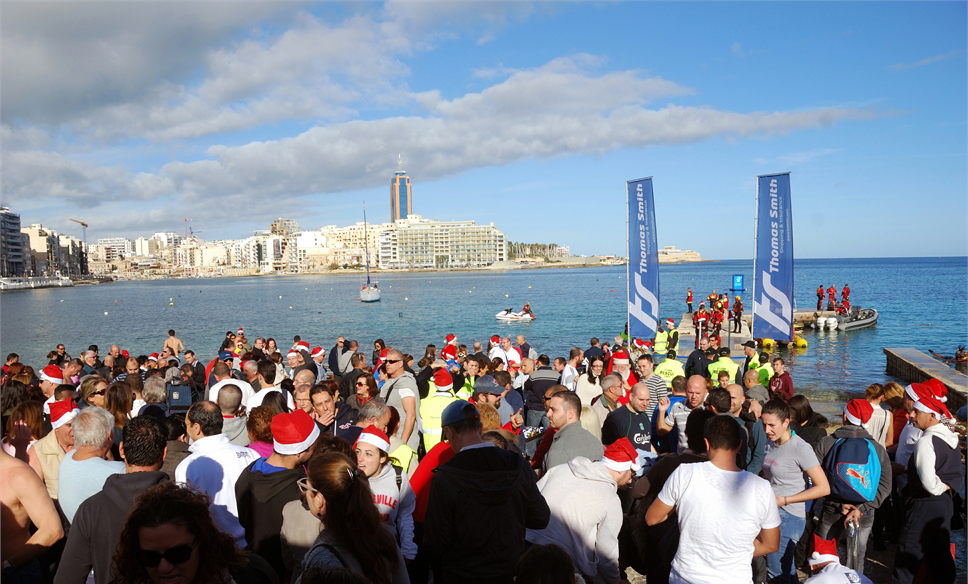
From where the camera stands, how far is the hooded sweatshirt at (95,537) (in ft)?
8.46

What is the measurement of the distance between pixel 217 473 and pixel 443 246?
188 m

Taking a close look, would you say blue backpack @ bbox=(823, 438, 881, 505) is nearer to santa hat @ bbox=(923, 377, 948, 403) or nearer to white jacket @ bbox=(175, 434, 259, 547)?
santa hat @ bbox=(923, 377, 948, 403)

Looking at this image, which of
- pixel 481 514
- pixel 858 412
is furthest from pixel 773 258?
pixel 481 514

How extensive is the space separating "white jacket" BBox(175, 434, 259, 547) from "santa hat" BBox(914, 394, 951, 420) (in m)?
4.50

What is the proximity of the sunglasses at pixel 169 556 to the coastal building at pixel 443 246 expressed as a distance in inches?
7304

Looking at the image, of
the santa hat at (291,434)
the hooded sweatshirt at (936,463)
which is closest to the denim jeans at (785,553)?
the hooded sweatshirt at (936,463)

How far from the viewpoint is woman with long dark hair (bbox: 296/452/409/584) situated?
7.31 ft

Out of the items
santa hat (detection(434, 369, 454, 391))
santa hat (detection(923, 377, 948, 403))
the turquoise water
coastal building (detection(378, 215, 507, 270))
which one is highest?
coastal building (detection(378, 215, 507, 270))

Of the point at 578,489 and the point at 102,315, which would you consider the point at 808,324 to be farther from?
the point at 102,315

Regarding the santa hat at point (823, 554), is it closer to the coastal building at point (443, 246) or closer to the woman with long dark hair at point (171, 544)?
the woman with long dark hair at point (171, 544)

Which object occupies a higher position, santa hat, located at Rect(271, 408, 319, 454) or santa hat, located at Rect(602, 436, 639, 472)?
santa hat, located at Rect(271, 408, 319, 454)

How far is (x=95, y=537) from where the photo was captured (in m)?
2.59

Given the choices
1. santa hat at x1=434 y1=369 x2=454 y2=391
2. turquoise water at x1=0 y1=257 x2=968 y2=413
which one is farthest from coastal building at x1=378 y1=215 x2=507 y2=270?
santa hat at x1=434 y1=369 x2=454 y2=391

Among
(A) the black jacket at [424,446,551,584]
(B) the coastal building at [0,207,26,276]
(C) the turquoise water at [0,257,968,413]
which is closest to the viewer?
(A) the black jacket at [424,446,551,584]
